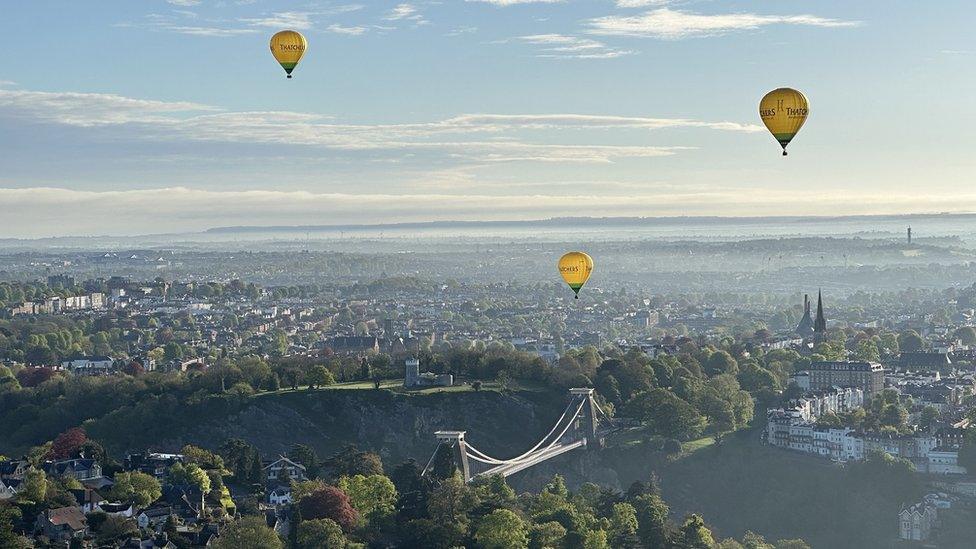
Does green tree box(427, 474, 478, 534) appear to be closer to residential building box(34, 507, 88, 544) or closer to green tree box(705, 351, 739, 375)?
residential building box(34, 507, 88, 544)

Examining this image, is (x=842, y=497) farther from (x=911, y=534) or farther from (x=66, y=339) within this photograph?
(x=66, y=339)

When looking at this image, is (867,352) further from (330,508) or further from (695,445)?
(330,508)

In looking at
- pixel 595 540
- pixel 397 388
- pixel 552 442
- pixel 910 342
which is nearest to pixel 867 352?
pixel 910 342

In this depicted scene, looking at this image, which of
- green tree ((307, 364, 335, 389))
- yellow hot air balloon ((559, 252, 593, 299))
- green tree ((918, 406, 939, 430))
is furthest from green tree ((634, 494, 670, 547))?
green tree ((918, 406, 939, 430))

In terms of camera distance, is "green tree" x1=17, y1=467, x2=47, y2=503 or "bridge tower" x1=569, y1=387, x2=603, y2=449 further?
"bridge tower" x1=569, y1=387, x2=603, y2=449

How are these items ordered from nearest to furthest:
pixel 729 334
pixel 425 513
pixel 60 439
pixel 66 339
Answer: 1. pixel 425 513
2. pixel 60 439
3. pixel 66 339
4. pixel 729 334

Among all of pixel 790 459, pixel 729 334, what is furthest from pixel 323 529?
pixel 729 334
